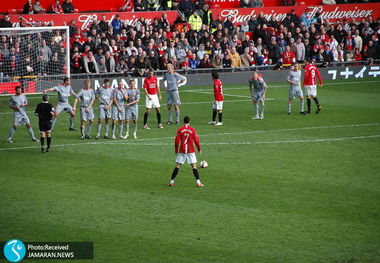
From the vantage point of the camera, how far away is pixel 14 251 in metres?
15.1

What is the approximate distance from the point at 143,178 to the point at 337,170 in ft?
18.6

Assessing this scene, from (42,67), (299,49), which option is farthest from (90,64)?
(299,49)

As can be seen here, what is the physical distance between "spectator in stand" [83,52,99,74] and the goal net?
2.21 metres

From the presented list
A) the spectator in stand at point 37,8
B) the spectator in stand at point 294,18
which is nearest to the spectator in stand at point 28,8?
the spectator in stand at point 37,8

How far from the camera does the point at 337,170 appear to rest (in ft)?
73.7

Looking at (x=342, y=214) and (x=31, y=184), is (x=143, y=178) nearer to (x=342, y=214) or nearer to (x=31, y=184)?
(x=31, y=184)

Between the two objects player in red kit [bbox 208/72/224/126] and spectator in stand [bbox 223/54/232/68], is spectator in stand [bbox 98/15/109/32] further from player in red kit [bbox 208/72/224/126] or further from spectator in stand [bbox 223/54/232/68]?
player in red kit [bbox 208/72/224/126]

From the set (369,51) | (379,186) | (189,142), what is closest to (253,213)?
(189,142)

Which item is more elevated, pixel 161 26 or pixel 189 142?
pixel 161 26

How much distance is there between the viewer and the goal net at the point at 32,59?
115 ft

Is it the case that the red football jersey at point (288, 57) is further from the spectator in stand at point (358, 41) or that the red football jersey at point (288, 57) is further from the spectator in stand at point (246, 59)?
the spectator in stand at point (358, 41)

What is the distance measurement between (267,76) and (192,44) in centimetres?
466

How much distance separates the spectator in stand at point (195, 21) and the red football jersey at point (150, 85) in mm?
16173

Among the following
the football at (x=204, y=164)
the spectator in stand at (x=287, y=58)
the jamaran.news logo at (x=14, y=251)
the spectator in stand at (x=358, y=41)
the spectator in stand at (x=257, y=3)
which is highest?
the spectator in stand at (x=257, y=3)
